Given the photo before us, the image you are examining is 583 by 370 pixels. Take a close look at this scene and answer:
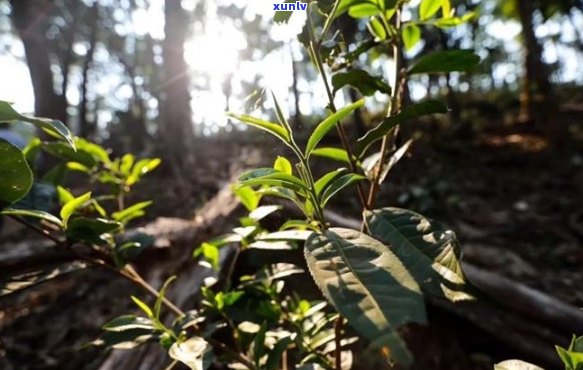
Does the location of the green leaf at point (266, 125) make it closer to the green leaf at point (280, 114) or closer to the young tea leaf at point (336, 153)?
the green leaf at point (280, 114)

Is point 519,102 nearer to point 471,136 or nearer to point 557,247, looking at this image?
point 471,136

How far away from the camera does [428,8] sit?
86 cm

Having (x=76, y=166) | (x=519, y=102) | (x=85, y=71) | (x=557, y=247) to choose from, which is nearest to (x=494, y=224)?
(x=557, y=247)

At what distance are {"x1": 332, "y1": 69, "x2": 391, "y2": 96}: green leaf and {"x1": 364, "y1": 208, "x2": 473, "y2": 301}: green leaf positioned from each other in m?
0.27

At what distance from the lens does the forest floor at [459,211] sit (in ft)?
6.59

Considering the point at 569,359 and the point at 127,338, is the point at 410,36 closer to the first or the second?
the point at 569,359

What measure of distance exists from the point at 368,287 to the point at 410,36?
688 mm

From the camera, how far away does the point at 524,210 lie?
11.7ft

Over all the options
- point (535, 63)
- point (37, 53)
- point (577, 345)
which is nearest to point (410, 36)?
point (577, 345)

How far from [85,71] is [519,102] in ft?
30.4

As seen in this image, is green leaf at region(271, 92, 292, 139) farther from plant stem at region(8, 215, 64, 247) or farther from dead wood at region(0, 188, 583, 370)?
dead wood at region(0, 188, 583, 370)

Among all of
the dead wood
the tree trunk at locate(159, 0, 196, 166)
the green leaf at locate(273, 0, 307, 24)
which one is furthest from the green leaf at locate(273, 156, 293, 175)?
the tree trunk at locate(159, 0, 196, 166)

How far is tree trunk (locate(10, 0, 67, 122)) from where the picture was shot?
5655mm

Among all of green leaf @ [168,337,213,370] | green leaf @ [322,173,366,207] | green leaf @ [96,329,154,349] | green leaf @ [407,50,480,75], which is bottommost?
green leaf @ [96,329,154,349]
